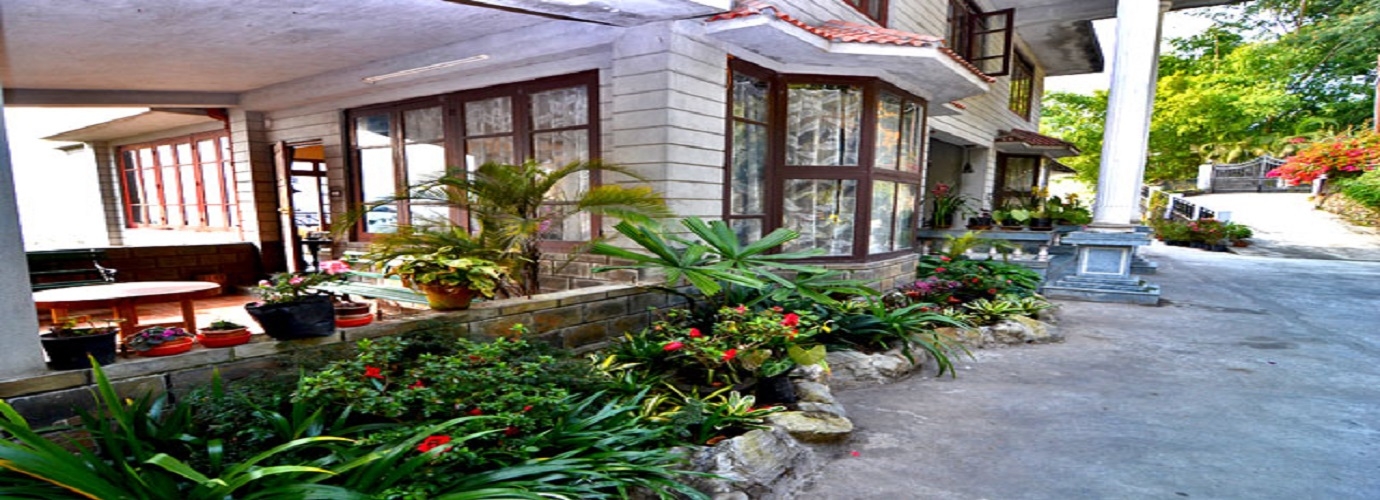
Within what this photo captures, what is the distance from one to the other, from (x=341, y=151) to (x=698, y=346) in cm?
558

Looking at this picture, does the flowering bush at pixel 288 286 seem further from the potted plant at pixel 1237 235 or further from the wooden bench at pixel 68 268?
the potted plant at pixel 1237 235

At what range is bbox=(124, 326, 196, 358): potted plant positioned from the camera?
229 cm

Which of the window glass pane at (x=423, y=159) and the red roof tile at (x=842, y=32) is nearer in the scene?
the red roof tile at (x=842, y=32)

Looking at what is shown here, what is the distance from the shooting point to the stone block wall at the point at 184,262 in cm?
595

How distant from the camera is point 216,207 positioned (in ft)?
25.6

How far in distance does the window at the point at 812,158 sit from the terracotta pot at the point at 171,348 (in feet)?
12.2

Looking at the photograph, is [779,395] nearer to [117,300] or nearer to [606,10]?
[606,10]

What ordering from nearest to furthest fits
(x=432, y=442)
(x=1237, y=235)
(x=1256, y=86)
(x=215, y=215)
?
(x=432, y=442)
(x=215, y=215)
(x=1237, y=235)
(x=1256, y=86)

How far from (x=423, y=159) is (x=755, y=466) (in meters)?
5.09

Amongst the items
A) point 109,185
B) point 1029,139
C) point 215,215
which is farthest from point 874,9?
point 109,185

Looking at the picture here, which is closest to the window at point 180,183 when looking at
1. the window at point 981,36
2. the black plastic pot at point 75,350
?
the black plastic pot at point 75,350

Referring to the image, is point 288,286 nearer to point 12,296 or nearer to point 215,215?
point 12,296

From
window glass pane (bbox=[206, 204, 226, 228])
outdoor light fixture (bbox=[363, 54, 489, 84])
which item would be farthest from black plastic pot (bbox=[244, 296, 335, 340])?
window glass pane (bbox=[206, 204, 226, 228])

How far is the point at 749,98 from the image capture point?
5.26 meters
